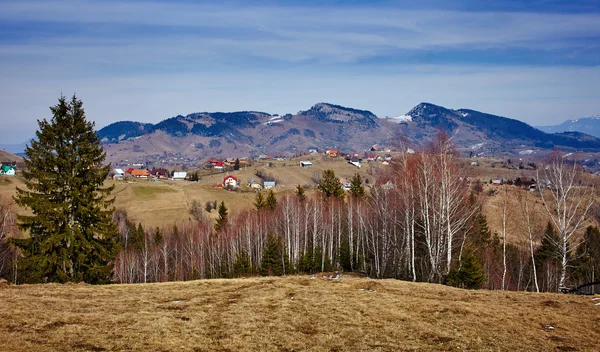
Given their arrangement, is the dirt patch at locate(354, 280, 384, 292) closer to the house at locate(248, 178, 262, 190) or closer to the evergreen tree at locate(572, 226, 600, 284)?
the evergreen tree at locate(572, 226, 600, 284)

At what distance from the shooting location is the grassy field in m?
15.2

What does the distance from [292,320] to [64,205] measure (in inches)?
900

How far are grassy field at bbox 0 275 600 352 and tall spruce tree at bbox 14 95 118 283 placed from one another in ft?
23.0

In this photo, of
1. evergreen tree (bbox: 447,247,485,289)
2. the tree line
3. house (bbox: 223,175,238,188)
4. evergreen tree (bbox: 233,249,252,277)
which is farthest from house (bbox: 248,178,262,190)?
evergreen tree (bbox: 447,247,485,289)

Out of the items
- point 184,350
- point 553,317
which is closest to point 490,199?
point 553,317

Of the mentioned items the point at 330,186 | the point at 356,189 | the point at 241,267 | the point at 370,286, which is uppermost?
the point at 330,186

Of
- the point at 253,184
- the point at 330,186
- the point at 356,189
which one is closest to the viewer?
the point at 356,189

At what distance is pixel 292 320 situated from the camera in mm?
18422

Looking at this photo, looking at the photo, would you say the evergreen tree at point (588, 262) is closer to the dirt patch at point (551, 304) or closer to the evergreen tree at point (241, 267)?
the dirt patch at point (551, 304)

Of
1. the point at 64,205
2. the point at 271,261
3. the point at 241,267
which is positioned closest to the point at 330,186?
the point at 271,261

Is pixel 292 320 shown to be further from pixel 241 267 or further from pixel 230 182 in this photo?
pixel 230 182

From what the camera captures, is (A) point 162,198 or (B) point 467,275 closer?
(B) point 467,275

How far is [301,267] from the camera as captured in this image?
2285 inches

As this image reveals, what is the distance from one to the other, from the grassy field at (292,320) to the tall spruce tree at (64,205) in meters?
7.02
